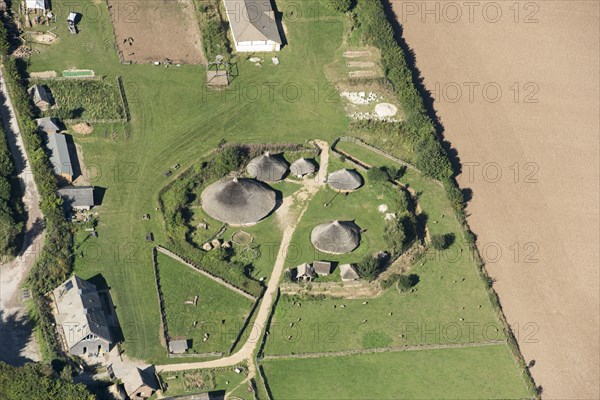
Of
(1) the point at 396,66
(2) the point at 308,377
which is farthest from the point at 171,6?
(2) the point at 308,377

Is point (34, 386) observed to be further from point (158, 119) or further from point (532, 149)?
point (532, 149)

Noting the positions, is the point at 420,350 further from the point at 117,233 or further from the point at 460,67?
the point at 460,67

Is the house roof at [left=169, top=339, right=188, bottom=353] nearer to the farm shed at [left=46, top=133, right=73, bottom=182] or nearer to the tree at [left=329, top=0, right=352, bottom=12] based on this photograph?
the farm shed at [left=46, top=133, right=73, bottom=182]

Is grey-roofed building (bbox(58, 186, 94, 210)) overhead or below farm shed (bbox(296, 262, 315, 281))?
overhead

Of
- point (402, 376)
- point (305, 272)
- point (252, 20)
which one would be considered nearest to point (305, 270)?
point (305, 272)

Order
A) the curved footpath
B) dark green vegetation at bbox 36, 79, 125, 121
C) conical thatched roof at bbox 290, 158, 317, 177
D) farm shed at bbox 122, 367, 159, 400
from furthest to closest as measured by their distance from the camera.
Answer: dark green vegetation at bbox 36, 79, 125, 121
conical thatched roof at bbox 290, 158, 317, 177
the curved footpath
farm shed at bbox 122, 367, 159, 400

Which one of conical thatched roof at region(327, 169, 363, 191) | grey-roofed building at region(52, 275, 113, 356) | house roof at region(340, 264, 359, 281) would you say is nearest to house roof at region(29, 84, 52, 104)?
grey-roofed building at region(52, 275, 113, 356)

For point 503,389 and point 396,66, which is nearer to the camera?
point 503,389
